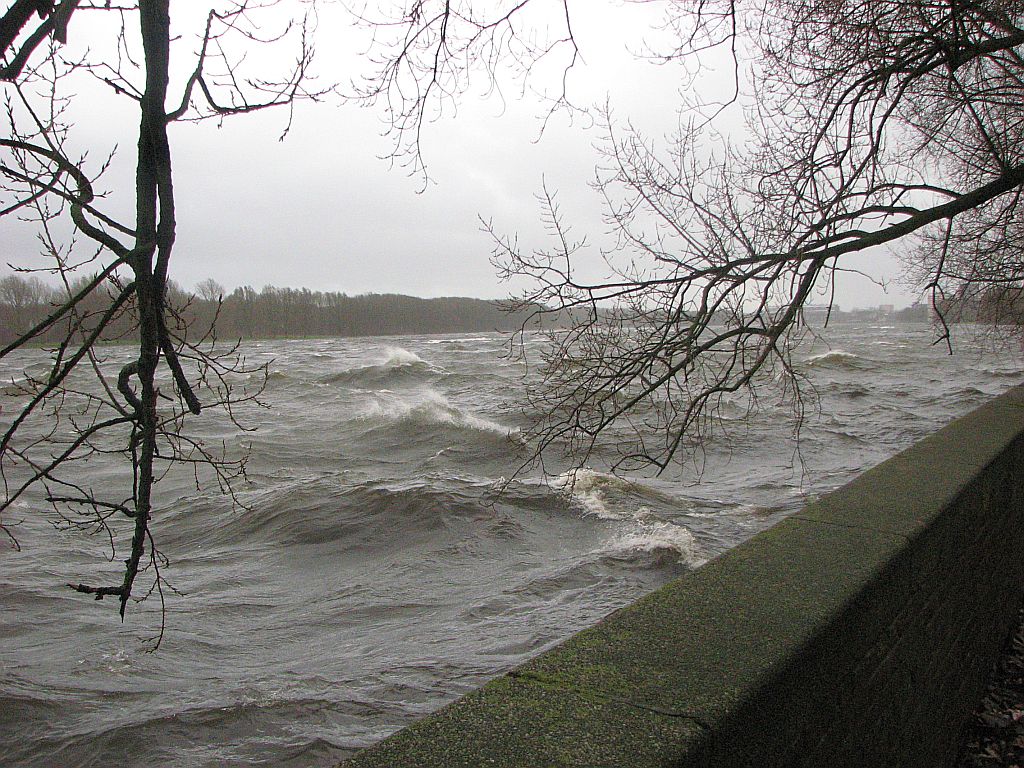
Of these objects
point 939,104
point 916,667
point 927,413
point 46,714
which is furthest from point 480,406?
point 916,667

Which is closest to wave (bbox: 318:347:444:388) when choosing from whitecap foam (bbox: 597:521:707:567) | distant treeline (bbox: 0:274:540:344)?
distant treeline (bbox: 0:274:540:344)

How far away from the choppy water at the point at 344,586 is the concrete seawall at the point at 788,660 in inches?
77.4

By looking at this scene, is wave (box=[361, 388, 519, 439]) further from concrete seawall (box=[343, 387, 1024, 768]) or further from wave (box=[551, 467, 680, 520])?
concrete seawall (box=[343, 387, 1024, 768])

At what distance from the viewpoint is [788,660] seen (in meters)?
2.04

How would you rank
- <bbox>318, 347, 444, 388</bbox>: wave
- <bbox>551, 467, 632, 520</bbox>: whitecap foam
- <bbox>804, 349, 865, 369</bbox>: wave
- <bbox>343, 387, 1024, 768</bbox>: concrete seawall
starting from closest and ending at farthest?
<bbox>343, 387, 1024, 768</bbox>: concrete seawall → <bbox>551, 467, 632, 520</bbox>: whitecap foam → <bbox>318, 347, 444, 388</bbox>: wave → <bbox>804, 349, 865, 369</bbox>: wave

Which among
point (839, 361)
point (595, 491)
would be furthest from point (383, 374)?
point (595, 491)

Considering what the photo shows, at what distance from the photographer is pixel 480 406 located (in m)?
20.8

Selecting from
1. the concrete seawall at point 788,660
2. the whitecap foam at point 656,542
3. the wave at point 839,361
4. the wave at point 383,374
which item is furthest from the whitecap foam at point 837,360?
the concrete seawall at point 788,660

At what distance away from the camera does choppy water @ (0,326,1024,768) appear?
4719 millimetres

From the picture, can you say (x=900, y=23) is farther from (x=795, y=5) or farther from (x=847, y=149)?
(x=847, y=149)

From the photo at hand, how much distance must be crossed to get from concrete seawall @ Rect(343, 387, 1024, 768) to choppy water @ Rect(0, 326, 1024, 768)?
197cm

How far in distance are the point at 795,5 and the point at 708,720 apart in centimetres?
580

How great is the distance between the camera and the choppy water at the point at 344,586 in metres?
4.72

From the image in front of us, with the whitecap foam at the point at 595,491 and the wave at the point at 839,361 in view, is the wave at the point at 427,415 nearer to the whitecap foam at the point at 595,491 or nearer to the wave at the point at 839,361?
the whitecap foam at the point at 595,491
